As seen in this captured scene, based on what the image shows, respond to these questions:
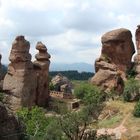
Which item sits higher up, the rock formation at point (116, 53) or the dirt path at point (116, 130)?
the rock formation at point (116, 53)

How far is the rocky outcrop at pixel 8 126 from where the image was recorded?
22.3 metres

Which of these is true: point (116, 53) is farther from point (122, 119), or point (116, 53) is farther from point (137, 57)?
point (122, 119)

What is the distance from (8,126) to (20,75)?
4124 centimetres

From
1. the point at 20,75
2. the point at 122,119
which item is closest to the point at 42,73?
the point at 20,75

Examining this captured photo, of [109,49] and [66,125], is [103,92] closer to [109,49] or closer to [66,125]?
[109,49]

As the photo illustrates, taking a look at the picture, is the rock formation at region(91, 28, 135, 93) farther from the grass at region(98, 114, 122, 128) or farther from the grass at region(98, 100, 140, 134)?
the grass at region(98, 114, 122, 128)

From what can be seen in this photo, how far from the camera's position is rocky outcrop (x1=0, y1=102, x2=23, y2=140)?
22.3m

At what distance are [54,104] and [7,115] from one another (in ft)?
150

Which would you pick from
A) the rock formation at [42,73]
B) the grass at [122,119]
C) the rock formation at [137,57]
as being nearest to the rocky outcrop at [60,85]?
the rock formation at [137,57]

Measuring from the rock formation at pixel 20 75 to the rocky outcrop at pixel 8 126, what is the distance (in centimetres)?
3965

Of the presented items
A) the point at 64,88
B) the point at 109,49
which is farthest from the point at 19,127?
the point at 64,88

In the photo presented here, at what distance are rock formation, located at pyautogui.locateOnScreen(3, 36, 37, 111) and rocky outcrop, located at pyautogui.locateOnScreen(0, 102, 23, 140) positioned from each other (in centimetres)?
3965

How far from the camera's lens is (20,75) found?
63.7 metres

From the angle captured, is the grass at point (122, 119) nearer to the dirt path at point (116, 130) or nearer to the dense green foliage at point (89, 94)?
the dirt path at point (116, 130)
